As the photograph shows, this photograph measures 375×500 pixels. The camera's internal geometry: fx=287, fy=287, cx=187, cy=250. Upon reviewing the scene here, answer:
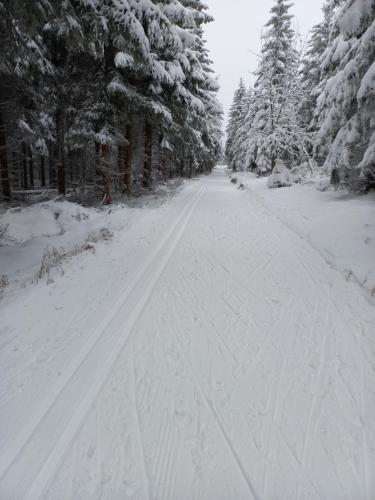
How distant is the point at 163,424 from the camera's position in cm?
253

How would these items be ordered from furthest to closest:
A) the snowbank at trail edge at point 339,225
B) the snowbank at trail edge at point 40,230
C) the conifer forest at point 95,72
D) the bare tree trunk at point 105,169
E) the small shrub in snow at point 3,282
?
the bare tree trunk at point 105,169 < the snowbank at trail edge at point 40,230 < the conifer forest at point 95,72 < the snowbank at trail edge at point 339,225 < the small shrub in snow at point 3,282

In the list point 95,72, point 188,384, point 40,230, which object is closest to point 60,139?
point 95,72

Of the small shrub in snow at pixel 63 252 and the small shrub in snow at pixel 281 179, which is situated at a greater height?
the small shrub in snow at pixel 281 179

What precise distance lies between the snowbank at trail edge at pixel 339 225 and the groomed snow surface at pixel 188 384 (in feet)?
0.81

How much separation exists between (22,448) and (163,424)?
1127 millimetres

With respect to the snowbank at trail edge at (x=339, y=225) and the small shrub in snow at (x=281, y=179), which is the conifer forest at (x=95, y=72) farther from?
the snowbank at trail edge at (x=339, y=225)

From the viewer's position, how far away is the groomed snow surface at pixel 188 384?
2105 mm

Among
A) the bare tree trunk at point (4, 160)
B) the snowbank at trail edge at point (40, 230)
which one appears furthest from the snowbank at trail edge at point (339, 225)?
the bare tree trunk at point (4, 160)

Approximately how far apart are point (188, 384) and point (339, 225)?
7392 mm

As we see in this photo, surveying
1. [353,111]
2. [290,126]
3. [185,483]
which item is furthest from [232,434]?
[290,126]

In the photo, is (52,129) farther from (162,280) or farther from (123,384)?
(123,384)

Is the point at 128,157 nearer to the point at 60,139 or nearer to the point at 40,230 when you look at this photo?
the point at 60,139

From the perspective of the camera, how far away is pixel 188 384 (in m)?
2.96

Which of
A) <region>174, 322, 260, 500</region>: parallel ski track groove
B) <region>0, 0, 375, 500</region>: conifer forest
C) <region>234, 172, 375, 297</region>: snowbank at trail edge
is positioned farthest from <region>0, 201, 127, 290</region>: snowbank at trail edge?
<region>234, 172, 375, 297</region>: snowbank at trail edge
